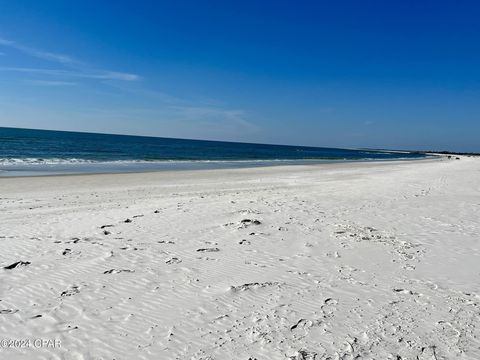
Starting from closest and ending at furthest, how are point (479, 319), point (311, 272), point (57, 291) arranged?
point (479, 319), point (57, 291), point (311, 272)

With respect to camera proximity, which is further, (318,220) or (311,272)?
(318,220)

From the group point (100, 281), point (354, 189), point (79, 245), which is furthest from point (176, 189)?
point (100, 281)

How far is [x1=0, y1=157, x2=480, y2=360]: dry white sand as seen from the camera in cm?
377

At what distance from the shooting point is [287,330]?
401 cm

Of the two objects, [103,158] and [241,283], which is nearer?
[241,283]

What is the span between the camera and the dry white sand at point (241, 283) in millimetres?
3770

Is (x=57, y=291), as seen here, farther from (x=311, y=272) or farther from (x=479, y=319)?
(x=479, y=319)

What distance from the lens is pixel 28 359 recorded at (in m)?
3.49

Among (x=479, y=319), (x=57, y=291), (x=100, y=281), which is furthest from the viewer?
(x=100, y=281)

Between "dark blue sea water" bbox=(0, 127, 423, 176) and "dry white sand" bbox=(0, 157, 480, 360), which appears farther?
"dark blue sea water" bbox=(0, 127, 423, 176)

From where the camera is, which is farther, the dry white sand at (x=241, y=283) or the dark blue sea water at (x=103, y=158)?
the dark blue sea water at (x=103, y=158)

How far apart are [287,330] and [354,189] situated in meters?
12.6

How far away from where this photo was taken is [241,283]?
17.6 ft

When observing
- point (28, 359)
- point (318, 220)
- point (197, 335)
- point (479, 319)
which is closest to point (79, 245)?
point (28, 359)
